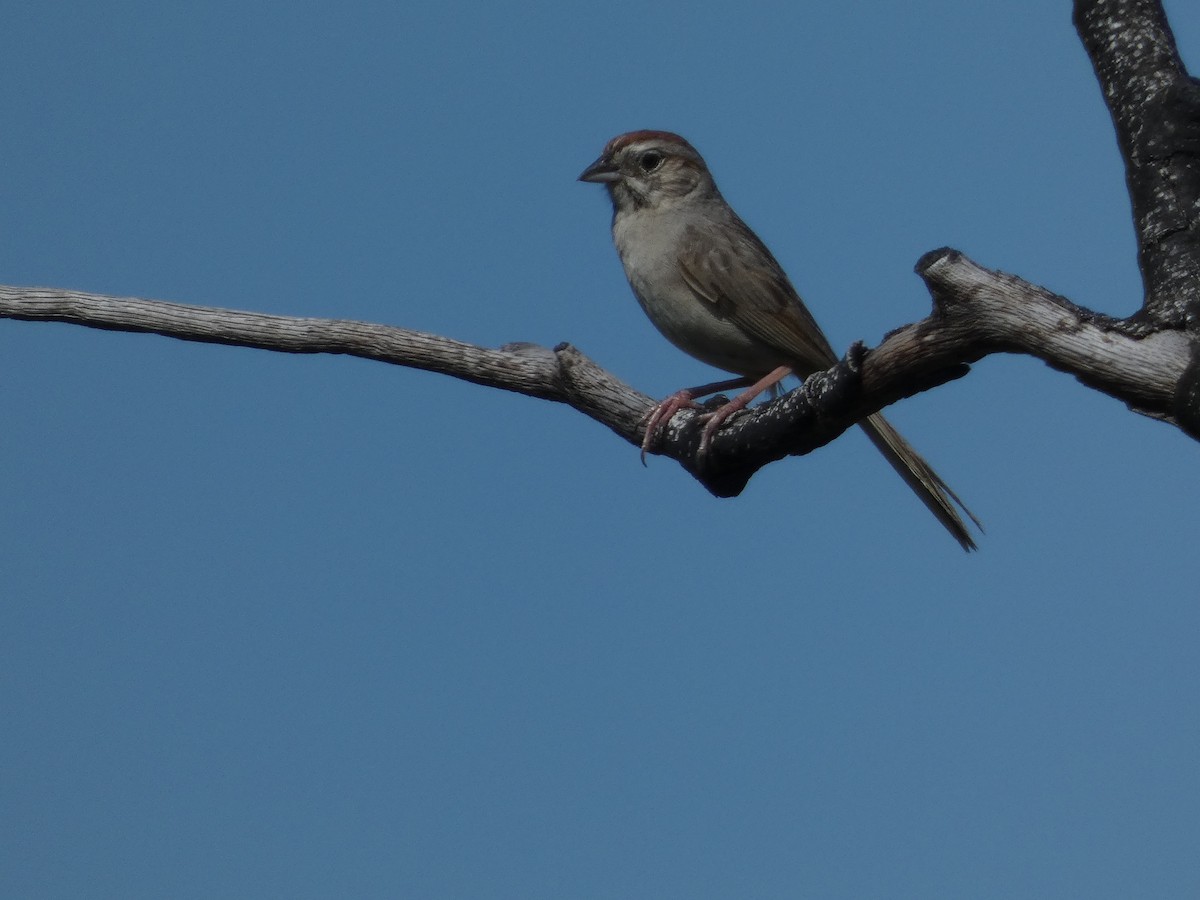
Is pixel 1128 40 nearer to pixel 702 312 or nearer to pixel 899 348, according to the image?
pixel 899 348

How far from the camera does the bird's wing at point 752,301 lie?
23.6 feet

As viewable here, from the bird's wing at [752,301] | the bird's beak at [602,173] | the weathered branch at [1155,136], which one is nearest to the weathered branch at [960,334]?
the weathered branch at [1155,136]

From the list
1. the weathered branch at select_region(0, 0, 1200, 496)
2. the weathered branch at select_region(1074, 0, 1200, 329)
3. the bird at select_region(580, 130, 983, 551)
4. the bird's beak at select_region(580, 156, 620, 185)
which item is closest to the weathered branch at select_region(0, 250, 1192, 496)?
the weathered branch at select_region(0, 0, 1200, 496)

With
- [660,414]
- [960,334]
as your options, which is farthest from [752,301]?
[960,334]

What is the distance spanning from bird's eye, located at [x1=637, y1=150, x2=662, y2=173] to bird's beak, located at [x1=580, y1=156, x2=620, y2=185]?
16 centimetres

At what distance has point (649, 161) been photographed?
8.14 meters

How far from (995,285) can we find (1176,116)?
1286 millimetres

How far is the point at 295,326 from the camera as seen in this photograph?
5945mm

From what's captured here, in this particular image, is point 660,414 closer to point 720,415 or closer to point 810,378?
point 720,415

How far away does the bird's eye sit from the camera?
320 inches

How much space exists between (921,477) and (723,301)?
147cm

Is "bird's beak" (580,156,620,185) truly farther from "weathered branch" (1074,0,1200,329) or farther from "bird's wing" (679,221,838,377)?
"weathered branch" (1074,0,1200,329)

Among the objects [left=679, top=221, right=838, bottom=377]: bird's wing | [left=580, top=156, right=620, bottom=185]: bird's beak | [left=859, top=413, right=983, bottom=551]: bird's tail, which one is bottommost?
[left=859, top=413, right=983, bottom=551]: bird's tail

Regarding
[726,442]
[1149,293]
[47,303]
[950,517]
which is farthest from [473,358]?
[1149,293]
